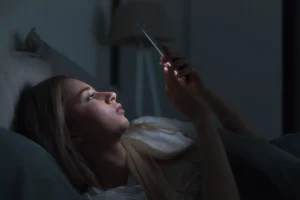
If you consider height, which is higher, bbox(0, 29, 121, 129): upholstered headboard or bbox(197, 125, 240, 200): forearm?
bbox(0, 29, 121, 129): upholstered headboard

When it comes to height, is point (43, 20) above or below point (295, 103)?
above

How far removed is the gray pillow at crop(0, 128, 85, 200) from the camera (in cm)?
61

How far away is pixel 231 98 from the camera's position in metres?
2.36

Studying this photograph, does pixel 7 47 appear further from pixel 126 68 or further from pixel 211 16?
pixel 211 16

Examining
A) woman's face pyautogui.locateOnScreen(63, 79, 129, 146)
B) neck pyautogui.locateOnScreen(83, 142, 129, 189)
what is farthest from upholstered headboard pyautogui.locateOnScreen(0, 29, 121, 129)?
neck pyautogui.locateOnScreen(83, 142, 129, 189)

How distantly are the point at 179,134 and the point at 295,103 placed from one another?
1375 millimetres

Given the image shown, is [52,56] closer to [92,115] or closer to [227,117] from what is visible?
[92,115]

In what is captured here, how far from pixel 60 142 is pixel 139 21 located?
1.06m

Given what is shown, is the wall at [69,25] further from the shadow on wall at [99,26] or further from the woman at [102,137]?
the woman at [102,137]

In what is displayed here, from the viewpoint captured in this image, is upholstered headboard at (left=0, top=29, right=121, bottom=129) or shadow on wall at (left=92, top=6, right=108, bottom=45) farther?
shadow on wall at (left=92, top=6, right=108, bottom=45)

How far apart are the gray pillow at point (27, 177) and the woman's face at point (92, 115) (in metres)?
0.34

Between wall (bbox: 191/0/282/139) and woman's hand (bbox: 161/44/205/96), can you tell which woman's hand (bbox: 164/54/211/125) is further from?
wall (bbox: 191/0/282/139)

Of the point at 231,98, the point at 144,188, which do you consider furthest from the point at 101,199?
the point at 231,98

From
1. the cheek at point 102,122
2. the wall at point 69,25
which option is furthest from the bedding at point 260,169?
the wall at point 69,25
